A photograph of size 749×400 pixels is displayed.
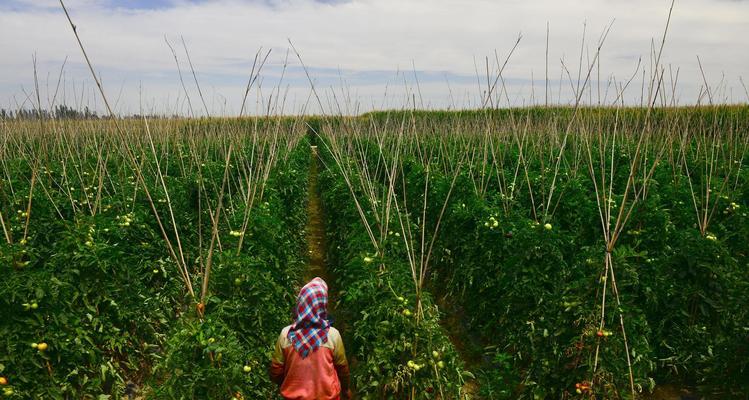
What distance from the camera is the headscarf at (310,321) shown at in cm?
264

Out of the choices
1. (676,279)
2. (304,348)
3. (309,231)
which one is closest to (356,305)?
(304,348)

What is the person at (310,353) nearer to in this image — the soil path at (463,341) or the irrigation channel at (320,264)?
the irrigation channel at (320,264)

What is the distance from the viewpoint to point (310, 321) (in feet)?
8.83

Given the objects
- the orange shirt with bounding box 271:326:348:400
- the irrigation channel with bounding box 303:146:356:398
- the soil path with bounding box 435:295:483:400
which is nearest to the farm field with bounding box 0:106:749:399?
the soil path with bounding box 435:295:483:400

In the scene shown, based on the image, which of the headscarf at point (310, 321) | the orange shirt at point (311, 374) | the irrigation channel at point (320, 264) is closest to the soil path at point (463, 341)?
the irrigation channel at point (320, 264)

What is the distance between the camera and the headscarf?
264cm

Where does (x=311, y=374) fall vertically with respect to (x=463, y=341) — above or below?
above

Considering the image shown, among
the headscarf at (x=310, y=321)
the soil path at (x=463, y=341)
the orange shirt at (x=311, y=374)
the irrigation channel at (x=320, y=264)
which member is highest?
the headscarf at (x=310, y=321)

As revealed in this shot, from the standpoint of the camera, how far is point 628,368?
308 centimetres

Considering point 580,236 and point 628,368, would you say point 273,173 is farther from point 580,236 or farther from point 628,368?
point 628,368

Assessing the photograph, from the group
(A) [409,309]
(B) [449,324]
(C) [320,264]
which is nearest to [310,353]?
(A) [409,309]

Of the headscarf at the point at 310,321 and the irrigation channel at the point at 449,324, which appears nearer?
the headscarf at the point at 310,321

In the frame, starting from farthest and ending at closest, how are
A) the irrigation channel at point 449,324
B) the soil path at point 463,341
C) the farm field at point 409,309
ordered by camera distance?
the soil path at point 463,341
the irrigation channel at point 449,324
the farm field at point 409,309

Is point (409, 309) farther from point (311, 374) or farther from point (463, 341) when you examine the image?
point (463, 341)
